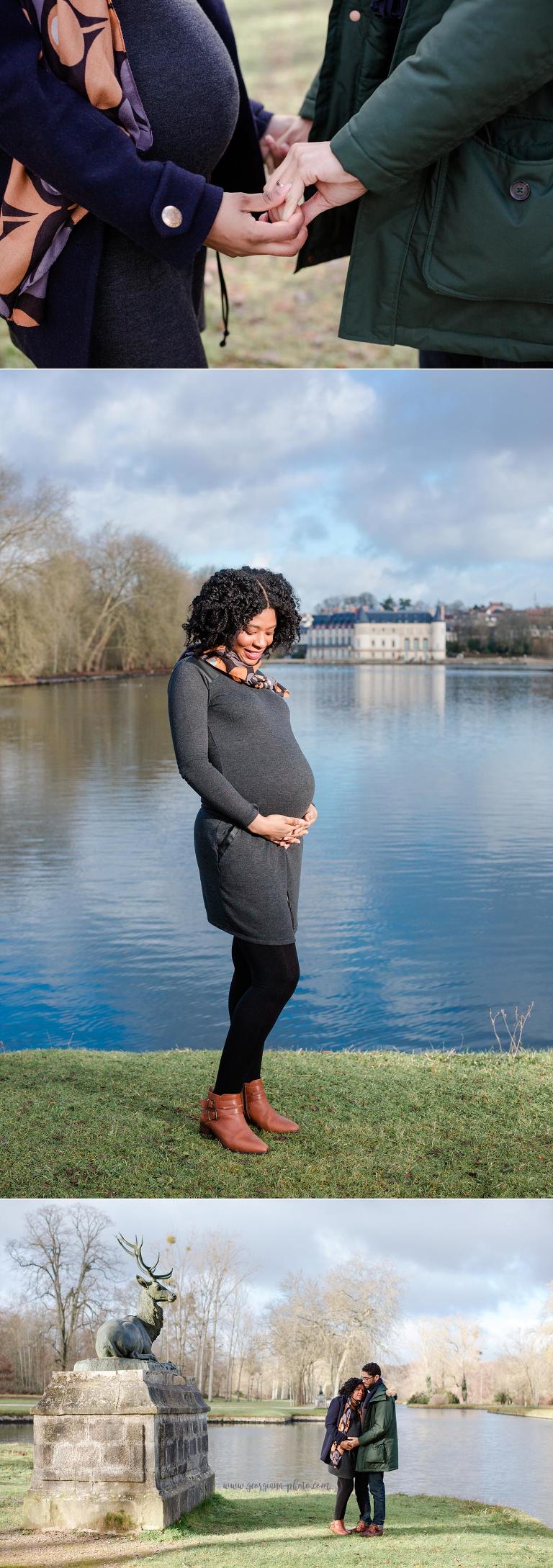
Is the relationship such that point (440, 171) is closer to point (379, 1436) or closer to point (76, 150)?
point (76, 150)

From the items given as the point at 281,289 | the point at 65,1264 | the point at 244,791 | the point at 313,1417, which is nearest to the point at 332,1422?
the point at 313,1417

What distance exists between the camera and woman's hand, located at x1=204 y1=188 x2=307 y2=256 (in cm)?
293

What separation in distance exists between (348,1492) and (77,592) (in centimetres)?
311

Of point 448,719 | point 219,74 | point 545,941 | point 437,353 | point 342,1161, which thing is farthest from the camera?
point 448,719

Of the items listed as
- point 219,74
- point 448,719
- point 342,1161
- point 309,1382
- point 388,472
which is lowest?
point 309,1382

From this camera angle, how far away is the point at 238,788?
3.08 metres

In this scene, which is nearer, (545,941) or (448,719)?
(545,941)

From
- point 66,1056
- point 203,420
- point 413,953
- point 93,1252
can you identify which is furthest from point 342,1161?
point 203,420

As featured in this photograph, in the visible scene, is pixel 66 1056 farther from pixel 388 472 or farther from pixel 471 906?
pixel 388 472

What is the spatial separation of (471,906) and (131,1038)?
4.31 ft

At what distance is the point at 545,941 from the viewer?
4117 millimetres

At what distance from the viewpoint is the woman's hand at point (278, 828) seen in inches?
118

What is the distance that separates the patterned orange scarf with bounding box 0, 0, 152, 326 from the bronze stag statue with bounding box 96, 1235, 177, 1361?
255 centimetres

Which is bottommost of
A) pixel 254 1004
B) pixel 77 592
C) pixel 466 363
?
pixel 254 1004
